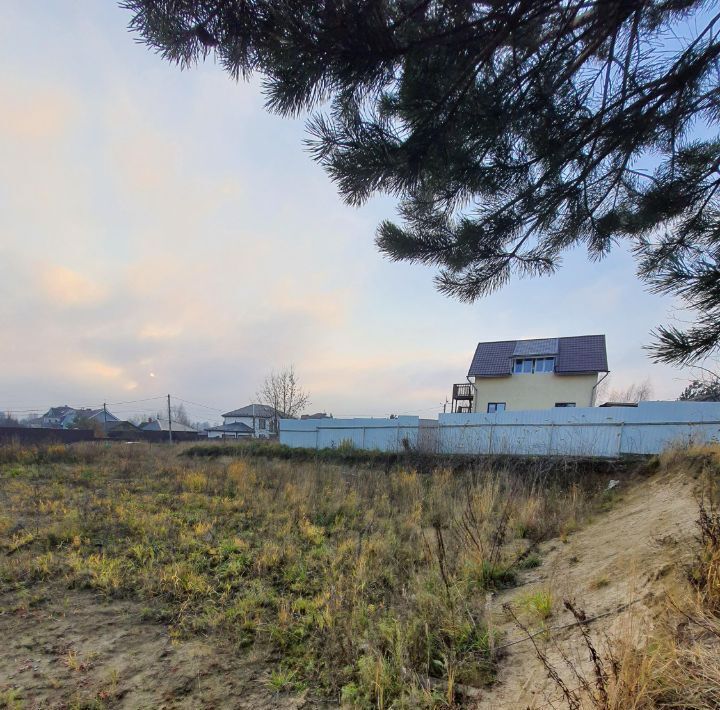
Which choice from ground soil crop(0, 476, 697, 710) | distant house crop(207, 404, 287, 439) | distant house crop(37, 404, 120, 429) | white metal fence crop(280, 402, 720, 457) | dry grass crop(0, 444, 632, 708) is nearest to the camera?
ground soil crop(0, 476, 697, 710)

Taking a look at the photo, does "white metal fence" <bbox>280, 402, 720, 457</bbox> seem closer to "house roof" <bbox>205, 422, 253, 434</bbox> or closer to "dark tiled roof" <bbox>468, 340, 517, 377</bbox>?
"dark tiled roof" <bbox>468, 340, 517, 377</bbox>

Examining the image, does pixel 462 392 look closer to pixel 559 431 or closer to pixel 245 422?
→ pixel 559 431

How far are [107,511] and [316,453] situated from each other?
8.32m

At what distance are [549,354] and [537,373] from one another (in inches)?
42.3

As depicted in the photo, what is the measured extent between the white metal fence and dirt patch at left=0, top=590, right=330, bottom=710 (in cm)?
828

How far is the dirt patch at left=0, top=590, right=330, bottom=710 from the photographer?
2.06m

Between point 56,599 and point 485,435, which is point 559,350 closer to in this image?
point 485,435

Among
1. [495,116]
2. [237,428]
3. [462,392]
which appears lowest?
[237,428]

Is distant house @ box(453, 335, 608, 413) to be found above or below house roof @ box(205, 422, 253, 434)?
above

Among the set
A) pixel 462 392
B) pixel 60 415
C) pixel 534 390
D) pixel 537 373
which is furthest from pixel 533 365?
pixel 60 415

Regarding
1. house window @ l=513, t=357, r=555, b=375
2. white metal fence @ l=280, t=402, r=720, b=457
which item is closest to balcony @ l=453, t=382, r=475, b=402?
house window @ l=513, t=357, r=555, b=375

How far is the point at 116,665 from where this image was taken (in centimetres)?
237

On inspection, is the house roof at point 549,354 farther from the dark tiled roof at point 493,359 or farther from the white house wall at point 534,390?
the white house wall at point 534,390

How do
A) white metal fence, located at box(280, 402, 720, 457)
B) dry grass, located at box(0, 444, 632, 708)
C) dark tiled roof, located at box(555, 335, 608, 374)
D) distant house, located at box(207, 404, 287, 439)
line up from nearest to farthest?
dry grass, located at box(0, 444, 632, 708) < white metal fence, located at box(280, 402, 720, 457) < dark tiled roof, located at box(555, 335, 608, 374) < distant house, located at box(207, 404, 287, 439)
